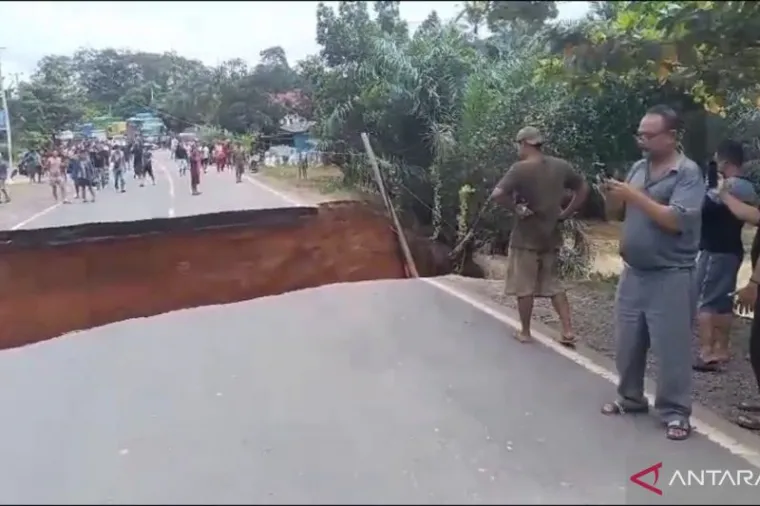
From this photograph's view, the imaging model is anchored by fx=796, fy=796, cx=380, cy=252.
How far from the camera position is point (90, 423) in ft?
14.4

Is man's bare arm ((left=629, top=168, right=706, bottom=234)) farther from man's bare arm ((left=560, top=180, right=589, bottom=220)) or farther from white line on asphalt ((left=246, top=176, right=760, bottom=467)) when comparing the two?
man's bare arm ((left=560, top=180, right=589, bottom=220))

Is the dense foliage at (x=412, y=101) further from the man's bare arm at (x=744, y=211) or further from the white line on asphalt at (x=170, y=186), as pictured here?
the man's bare arm at (x=744, y=211)

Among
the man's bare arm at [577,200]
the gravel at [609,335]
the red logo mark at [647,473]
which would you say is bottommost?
the gravel at [609,335]

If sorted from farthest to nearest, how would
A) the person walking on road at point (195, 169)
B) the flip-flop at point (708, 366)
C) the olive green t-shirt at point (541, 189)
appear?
the person walking on road at point (195, 169), the olive green t-shirt at point (541, 189), the flip-flop at point (708, 366)

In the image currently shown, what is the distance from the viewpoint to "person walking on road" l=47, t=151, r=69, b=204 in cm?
797

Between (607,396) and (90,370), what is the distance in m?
3.45

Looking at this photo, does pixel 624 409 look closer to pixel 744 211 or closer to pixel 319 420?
pixel 744 211

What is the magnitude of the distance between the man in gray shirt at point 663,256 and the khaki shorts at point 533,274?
5.20 ft

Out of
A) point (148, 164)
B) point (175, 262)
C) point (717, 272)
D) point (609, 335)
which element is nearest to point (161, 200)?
point (148, 164)

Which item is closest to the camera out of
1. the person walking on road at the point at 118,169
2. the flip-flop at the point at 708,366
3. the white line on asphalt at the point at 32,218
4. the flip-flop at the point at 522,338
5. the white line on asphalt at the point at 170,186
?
the flip-flop at the point at 708,366

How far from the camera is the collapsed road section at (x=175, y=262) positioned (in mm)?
8250

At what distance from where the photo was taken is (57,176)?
8055 mm

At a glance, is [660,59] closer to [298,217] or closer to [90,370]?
[90,370]

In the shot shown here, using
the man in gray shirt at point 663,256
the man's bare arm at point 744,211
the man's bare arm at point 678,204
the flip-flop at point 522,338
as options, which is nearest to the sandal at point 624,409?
the man in gray shirt at point 663,256
